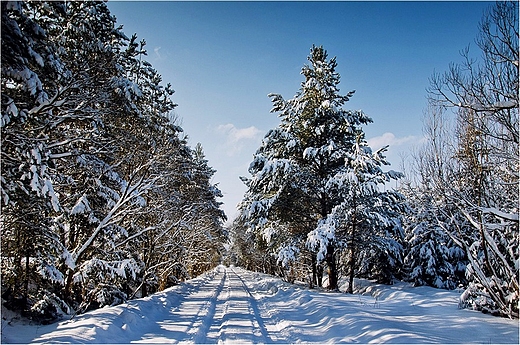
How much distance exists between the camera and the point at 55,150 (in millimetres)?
9898

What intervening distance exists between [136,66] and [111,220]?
589 cm

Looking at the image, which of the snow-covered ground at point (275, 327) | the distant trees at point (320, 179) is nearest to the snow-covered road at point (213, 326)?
the snow-covered ground at point (275, 327)

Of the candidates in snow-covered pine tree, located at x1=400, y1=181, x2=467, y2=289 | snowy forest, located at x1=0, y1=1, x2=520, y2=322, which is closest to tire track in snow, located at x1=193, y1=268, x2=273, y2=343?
snowy forest, located at x1=0, y1=1, x2=520, y2=322

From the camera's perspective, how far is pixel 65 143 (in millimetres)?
7824

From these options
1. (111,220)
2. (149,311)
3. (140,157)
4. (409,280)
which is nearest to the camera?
(149,311)

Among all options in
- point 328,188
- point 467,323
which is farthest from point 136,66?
point 467,323

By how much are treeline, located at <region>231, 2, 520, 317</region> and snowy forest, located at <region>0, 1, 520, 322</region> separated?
0.06 metres

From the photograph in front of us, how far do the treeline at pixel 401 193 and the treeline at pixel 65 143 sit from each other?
20.0 feet

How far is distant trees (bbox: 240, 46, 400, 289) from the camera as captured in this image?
13594 mm

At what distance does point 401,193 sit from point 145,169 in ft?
40.3

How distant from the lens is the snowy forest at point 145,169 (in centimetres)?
681

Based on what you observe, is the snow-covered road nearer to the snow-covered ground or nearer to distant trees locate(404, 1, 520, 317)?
the snow-covered ground

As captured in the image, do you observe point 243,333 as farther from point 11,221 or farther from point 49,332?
point 11,221

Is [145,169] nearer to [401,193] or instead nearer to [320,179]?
[320,179]
